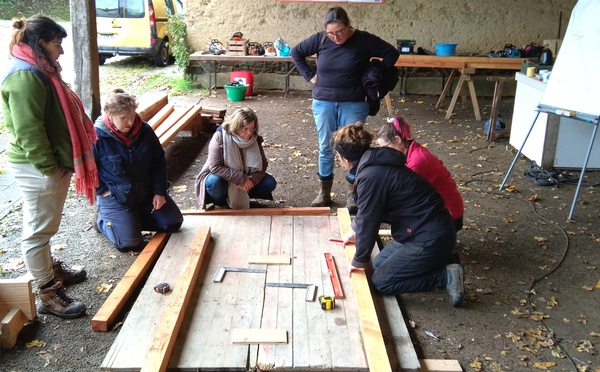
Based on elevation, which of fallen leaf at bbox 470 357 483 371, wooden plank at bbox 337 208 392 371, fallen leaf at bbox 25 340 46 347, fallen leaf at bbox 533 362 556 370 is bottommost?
fallen leaf at bbox 25 340 46 347

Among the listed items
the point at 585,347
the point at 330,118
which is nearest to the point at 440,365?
the point at 585,347

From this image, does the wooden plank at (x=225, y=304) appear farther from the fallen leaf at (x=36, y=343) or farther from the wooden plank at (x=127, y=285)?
the fallen leaf at (x=36, y=343)

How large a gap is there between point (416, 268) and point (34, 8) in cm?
2592

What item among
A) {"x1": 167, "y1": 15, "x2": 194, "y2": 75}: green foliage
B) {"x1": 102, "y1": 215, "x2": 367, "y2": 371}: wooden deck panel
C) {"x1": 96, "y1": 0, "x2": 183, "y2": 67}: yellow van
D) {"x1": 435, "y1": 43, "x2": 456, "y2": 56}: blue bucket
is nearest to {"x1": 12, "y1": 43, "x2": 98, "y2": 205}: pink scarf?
{"x1": 102, "y1": 215, "x2": 367, "y2": 371}: wooden deck panel

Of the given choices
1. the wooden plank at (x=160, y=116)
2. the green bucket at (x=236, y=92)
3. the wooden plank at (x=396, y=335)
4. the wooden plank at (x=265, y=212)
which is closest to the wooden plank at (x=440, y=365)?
the wooden plank at (x=396, y=335)

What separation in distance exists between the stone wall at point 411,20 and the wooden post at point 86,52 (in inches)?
254

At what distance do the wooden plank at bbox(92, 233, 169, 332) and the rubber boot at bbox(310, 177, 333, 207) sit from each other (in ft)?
5.35

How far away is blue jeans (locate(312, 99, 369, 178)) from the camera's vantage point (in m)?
5.34

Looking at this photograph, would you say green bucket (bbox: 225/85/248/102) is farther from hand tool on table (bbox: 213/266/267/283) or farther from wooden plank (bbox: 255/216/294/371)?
hand tool on table (bbox: 213/266/267/283)

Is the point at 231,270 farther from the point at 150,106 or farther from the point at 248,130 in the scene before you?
the point at 150,106

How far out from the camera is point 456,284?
151 inches

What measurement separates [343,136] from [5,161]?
16.3 ft

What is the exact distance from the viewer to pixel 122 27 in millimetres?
13922

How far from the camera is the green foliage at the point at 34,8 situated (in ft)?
76.3
